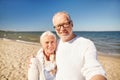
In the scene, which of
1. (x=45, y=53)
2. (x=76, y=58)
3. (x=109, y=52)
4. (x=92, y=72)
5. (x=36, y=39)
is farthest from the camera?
(x=109, y=52)

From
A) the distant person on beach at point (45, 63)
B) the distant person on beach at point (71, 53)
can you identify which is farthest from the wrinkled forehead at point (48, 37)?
the distant person on beach at point (71, 53)

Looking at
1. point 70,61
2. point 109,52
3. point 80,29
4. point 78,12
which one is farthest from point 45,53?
point 109,52

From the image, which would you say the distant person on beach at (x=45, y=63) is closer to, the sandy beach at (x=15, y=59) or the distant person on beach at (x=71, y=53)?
the distant person on beach at (x=71, y=53)

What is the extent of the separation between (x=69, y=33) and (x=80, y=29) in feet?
4.45

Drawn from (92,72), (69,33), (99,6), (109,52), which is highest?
(99,6)

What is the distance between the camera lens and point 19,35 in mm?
2998

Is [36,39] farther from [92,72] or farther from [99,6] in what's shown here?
[92,72]

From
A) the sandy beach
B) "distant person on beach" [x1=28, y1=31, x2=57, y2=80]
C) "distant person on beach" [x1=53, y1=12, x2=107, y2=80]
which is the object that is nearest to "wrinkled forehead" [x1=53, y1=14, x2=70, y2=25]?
"distant person on beach" [x1=53, y1=12, x2=107, y2=80]

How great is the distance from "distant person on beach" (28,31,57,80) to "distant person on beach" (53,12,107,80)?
14 cm

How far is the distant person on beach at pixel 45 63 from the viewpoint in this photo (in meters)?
1.51

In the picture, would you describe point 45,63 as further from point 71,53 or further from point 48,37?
point 71,53

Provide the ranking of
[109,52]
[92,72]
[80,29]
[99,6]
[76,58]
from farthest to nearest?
[109,52] < [99,6] < [80,29] < [76,58] < [92,72]

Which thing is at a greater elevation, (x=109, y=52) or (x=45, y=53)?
(x=45, y=53)

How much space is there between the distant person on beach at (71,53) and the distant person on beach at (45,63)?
0.46 feet
